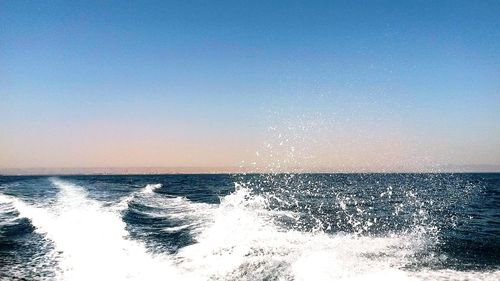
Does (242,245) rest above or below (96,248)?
above

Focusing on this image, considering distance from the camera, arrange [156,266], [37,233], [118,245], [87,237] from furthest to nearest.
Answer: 1. [37,233]
2. [87,237]
3. [118,245]
4. [156,266]

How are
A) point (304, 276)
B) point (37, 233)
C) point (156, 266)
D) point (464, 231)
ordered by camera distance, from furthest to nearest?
point (464, 231) → point (37, 233) → point (156, 266) → point (304, 276)

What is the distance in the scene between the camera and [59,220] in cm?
→ 2172

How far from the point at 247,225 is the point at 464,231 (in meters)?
12.1

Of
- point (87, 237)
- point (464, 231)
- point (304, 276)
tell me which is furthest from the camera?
point (464, 231)

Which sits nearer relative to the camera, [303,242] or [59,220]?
[303,242]

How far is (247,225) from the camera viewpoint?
19.5 metres

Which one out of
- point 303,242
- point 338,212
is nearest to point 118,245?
point 303,242

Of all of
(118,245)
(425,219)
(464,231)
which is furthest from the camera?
(425,219)

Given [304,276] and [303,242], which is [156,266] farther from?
[303,242]

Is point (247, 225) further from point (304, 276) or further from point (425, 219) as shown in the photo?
point (425, 219)

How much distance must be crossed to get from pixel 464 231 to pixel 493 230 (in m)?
2.01

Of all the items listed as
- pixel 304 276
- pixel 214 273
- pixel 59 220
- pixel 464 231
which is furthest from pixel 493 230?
pixel 59 220

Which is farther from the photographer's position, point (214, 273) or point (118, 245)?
point (118, 245)
